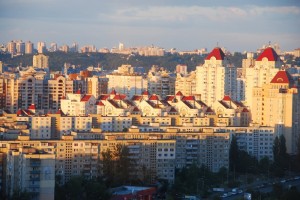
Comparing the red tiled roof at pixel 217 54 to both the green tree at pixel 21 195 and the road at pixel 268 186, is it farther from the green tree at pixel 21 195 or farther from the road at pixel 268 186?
the green tree at pixel 21 195

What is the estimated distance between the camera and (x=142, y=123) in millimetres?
14508

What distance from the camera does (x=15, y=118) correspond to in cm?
1421

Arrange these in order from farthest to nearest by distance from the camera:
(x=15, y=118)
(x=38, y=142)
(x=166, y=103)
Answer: (x=166, y=103)
(x=15, y=118)
(x=38, y=142)

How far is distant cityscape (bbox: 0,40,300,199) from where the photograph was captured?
1170 cm

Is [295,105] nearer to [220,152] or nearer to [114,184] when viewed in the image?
[220,152]

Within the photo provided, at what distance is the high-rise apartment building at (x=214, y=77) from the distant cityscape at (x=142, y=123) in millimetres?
14

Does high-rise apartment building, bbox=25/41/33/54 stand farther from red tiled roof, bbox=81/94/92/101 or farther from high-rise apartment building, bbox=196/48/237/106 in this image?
red tiled roof, bbox=81/94/92/101

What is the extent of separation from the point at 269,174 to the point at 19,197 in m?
3.87

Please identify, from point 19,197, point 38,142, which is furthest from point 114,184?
point 19,197

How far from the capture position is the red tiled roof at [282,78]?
15057 millimetres

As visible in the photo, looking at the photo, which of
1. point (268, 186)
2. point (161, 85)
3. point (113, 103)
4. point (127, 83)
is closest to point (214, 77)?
point (161, 85)

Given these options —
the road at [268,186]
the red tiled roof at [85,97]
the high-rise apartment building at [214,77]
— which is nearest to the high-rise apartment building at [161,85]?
the high-rise apartment building at [214,77]

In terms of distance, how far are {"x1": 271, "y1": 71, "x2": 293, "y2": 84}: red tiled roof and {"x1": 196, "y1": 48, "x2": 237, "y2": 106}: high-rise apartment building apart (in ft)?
5.65

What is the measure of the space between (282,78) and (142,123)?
1.89 meters
